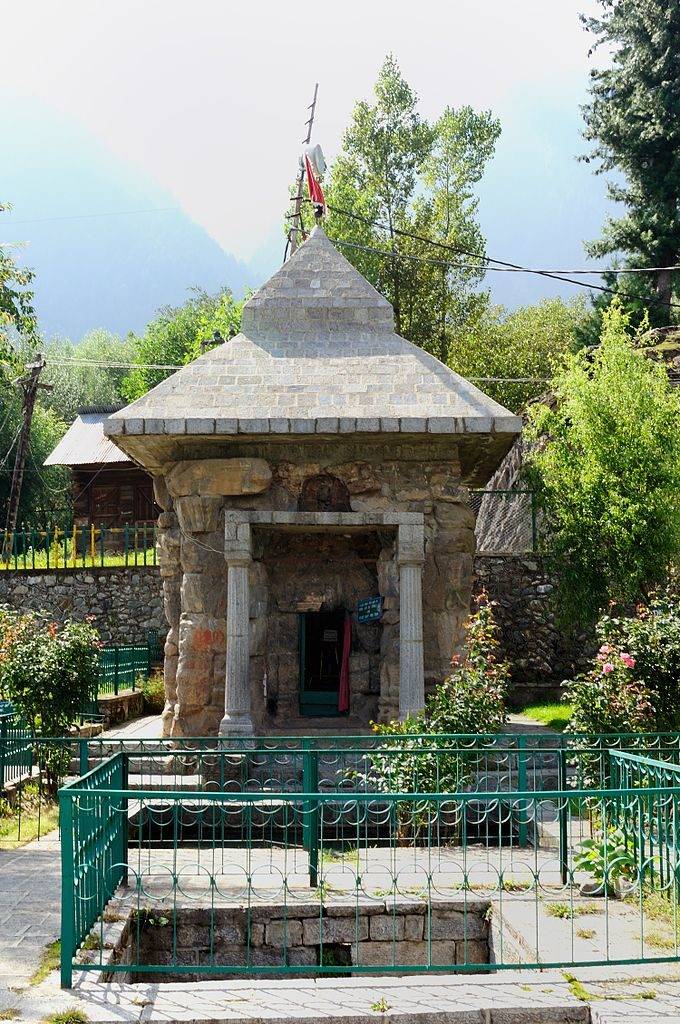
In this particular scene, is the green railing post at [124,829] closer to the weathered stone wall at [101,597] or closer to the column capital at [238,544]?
the column capital at [238,544]

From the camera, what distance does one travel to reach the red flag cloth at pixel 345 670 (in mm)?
15469

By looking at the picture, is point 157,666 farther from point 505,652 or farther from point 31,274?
point 31,274

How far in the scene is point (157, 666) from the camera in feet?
74.1

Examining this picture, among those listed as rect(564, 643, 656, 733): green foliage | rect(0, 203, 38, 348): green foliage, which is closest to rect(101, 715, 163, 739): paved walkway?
rect(0, 203, 38, 348): green foliage

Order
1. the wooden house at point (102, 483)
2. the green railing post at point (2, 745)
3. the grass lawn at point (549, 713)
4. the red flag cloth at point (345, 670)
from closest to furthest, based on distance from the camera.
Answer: the green railing post at point (2, 745) < the red flag cloth at point (345, 670) < the grass lawn at point (549, 713) < the wooden house at point (102, 483)

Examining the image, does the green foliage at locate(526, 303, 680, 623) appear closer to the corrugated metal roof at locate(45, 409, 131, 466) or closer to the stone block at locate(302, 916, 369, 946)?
the stone block at locate(302, 916, 369, 946)

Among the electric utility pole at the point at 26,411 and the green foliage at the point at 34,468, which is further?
the green foliage at the point at 34,468

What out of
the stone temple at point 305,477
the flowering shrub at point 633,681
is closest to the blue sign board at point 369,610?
the stone temple at point 305,477

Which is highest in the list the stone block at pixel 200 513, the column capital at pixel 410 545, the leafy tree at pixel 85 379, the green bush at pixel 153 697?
the leafy tree at pixel 85 379

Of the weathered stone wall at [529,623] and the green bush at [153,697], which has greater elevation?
the weathered stone wall at [529,623]

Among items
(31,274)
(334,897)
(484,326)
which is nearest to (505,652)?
(31,274)

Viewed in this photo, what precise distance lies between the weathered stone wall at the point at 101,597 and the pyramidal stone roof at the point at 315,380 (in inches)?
400

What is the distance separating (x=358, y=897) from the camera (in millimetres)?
7668

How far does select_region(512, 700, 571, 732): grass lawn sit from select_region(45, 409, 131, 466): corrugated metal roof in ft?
63.1
